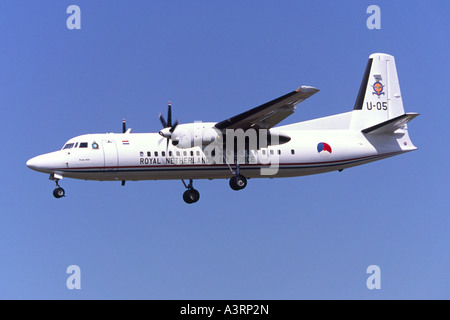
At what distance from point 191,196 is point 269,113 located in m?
4.24

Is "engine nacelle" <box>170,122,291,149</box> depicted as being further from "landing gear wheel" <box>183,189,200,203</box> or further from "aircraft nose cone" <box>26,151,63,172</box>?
"aircraft nose cone" <box>26,151,63,172</box>

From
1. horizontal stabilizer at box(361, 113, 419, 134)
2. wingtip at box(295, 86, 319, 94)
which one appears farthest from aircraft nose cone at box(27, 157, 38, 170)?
horizontal stabilizer at box(361, 113, 419, 134)

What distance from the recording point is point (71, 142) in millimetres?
25953

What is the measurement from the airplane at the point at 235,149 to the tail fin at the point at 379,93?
583 mm

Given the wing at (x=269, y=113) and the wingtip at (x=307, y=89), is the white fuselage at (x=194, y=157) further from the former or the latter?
the wingtip at (x=307, y=89)

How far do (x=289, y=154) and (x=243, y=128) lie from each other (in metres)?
1.92

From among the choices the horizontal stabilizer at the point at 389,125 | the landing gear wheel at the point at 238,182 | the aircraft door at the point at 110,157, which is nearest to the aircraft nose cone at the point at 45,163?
the aircraft door at the point at 110,157

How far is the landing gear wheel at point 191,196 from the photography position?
27219 mm

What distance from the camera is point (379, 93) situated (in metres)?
29.1

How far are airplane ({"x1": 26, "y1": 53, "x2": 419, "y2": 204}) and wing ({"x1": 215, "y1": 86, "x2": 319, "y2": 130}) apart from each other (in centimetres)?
3

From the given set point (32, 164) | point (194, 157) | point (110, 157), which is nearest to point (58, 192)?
point (32, 164)
